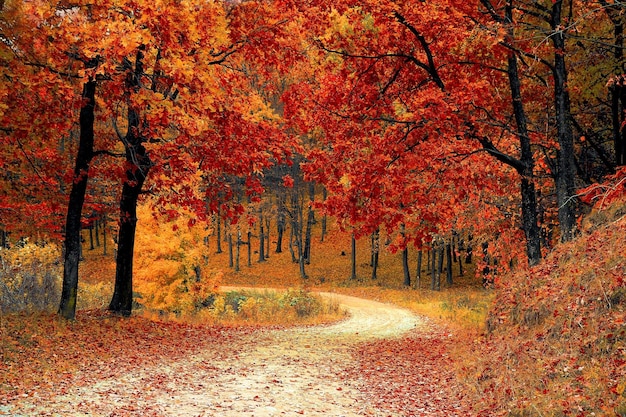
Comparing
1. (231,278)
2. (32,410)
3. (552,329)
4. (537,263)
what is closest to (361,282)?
(231,278)

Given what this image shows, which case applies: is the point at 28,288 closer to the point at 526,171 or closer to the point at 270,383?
the point at 270,383

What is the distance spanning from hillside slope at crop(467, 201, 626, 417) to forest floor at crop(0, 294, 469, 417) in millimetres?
961

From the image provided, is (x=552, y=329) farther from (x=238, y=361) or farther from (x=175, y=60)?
(x=175, y=60)

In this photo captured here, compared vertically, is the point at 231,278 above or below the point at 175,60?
below

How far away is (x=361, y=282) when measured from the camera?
3966cm

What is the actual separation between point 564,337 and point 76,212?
11.5 meters

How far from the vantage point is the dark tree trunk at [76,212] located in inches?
488

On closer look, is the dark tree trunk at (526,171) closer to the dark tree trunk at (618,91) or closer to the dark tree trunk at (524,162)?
the dark tree trunk at (524,162)

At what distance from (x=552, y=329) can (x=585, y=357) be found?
1.58m

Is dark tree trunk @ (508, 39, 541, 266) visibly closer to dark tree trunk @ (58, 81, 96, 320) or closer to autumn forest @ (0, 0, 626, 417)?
autumn forest @ (0, 0, 626, 417)

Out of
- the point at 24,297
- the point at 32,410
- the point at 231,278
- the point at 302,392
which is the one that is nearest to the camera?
the point at 32,410

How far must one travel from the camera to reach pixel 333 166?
12.5 metres

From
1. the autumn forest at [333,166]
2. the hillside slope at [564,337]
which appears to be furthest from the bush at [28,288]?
the hillside slope at [564,337]

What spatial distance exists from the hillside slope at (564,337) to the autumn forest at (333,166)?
42mm
